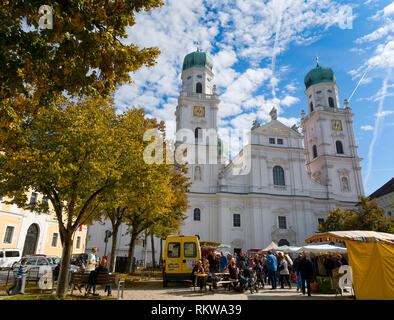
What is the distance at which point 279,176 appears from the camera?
141 feet

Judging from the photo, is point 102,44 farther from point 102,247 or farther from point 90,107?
point 102,247

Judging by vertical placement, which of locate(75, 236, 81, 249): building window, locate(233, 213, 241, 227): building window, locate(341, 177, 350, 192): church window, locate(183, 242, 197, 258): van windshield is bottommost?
locate(183, 242, 197, 258): van windshield

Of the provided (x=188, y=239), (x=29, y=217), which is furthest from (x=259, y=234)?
(x=29, y=217)

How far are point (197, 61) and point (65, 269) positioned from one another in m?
43.8

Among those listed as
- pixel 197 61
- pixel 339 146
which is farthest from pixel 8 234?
pixel 339 146

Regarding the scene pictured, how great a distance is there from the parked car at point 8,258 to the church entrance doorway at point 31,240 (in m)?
5.15

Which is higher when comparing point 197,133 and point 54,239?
point 197,133

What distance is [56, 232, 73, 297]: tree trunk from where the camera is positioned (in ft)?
32.1

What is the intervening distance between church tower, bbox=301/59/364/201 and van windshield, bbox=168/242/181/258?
34862mm

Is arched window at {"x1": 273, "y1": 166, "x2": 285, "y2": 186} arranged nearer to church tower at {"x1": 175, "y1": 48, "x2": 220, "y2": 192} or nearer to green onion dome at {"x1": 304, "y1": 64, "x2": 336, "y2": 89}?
church tower at {"x1": 175, "y1": 48, "x2": 220, "y2": 192}

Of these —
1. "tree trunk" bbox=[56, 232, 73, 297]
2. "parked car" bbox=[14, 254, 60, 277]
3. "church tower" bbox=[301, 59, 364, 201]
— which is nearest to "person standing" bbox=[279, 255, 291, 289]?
"tree trunk" bbox=[56, 232, 73, 297]

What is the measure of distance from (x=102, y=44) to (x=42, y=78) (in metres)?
1.57

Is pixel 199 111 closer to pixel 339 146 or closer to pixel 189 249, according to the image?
pixel 339 146
